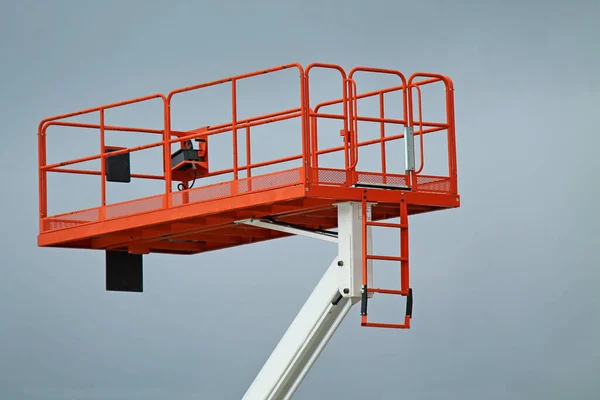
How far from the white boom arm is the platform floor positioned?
313 mm

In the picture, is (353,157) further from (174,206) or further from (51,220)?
(51,220)

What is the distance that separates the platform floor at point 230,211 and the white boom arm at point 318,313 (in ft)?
1.03

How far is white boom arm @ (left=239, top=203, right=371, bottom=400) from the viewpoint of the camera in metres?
17.2

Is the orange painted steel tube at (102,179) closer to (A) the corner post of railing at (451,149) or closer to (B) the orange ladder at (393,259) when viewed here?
(B) the orange ladder at (393,259)

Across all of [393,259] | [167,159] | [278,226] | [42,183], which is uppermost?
[167,159]

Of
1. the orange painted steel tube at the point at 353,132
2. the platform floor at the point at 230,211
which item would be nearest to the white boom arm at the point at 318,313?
the platform floor at the point at 230,211

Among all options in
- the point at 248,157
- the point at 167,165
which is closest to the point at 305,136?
the point at 167,165

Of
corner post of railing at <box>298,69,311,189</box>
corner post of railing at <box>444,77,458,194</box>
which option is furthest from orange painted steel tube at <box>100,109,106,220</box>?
corner post of railing at <box>444,77,458,194</box>

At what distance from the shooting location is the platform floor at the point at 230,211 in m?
17.0

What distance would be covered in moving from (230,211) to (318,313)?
1581mm

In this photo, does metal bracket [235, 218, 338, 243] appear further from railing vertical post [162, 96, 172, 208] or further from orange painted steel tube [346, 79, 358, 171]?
orange painted steel tube [346, 79, 358, 171]

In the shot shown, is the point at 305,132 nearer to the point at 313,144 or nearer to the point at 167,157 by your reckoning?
the point at 313,144

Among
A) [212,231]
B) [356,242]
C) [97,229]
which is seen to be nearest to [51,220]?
[97,229]

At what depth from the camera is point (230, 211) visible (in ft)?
58.1
